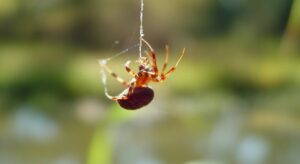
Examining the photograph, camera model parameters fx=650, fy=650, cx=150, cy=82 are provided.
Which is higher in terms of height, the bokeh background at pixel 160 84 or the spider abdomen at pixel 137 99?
the bokeh background at pixel 160 84

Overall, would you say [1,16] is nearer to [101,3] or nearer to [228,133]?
[101,3]

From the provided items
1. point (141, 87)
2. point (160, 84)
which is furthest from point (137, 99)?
point (160, 84)

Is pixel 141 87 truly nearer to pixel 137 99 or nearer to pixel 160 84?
pixel 137 99

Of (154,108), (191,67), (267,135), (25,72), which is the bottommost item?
(267,135)

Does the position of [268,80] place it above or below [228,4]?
below

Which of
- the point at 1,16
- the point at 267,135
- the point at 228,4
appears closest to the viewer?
the point at 267,135

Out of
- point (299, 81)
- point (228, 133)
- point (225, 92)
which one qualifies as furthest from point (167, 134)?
point (299, 81)
